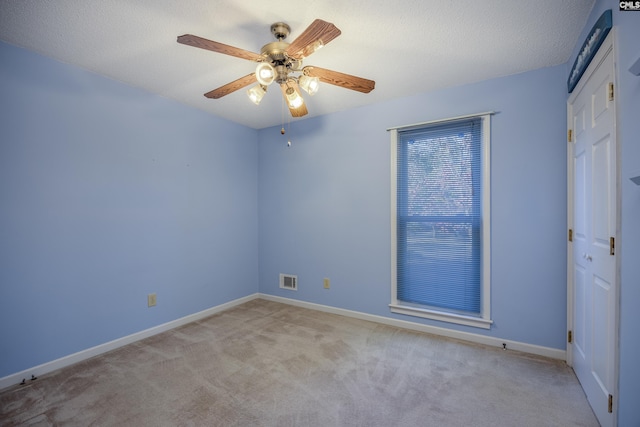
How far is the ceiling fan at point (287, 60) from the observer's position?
57.0 inches

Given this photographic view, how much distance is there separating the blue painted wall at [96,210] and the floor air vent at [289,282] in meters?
0.75

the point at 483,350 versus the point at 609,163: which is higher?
the point at 609,163

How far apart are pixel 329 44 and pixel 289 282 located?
2.82 meters

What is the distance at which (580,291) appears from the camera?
6.46 feet

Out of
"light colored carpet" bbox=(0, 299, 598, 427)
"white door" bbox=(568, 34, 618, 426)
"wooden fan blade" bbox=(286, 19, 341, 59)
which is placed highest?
"wooden fan blade" bbox=(286, 19, 341, 59)

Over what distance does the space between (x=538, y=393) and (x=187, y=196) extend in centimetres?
354

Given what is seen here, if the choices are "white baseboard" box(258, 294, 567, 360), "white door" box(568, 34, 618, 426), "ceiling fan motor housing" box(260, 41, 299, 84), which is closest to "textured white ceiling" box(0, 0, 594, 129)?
"ceiling fan motor housing" box(260, 41, 299, 84)

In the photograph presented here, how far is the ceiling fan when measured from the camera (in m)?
1.45

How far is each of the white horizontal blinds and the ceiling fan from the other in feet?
4.04

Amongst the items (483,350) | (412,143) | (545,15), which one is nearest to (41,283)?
(412,143)

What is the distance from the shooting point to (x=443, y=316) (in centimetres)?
271

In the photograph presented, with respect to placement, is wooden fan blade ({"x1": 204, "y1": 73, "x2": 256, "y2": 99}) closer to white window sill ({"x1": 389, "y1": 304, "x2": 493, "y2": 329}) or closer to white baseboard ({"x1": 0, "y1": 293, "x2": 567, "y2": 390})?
white baseboard ({"x1": 0, "y1": 293, "x2": 567, "y2": 390})

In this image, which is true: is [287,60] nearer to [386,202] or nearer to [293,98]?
[293,98]

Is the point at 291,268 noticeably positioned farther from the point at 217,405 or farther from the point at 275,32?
the point at 275,32
